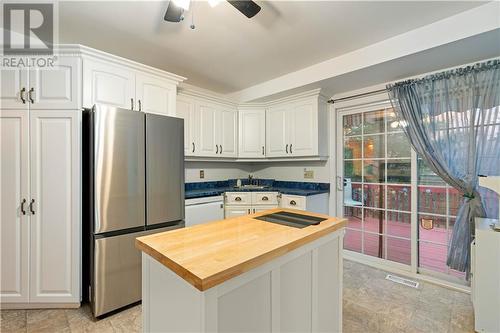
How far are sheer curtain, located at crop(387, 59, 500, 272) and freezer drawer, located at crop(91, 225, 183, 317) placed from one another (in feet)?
9.92

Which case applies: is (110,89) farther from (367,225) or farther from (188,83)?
(367,225)

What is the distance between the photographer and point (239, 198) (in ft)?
10.9

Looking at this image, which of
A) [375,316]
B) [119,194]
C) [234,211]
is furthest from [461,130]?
[119,194]

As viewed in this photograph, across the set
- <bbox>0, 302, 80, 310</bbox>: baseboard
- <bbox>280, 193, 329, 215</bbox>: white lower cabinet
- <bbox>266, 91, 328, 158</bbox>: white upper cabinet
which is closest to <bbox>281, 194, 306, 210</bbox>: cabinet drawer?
<bbox>280, 193, 329, 215</bbox>: white lower cabinet

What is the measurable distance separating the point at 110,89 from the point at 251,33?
1.44 meters

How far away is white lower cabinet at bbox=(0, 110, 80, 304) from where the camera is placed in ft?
6.55

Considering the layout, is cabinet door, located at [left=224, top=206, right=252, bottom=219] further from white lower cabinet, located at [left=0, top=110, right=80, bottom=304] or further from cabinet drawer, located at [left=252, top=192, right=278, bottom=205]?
white lower cabinet, located at [left=0, top=110, right=80, bottom=304]

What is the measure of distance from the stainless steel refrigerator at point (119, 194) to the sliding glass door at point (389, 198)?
2402 mm

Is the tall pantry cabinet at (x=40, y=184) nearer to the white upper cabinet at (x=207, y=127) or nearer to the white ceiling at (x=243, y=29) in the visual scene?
the white ceiling at (x=243, y=29)

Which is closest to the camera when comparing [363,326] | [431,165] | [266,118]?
[363,326]

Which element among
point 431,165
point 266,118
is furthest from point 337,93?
point 431,165

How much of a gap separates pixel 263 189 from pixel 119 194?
193cm

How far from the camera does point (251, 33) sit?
86.1 inches

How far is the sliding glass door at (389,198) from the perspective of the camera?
258 centimetres
